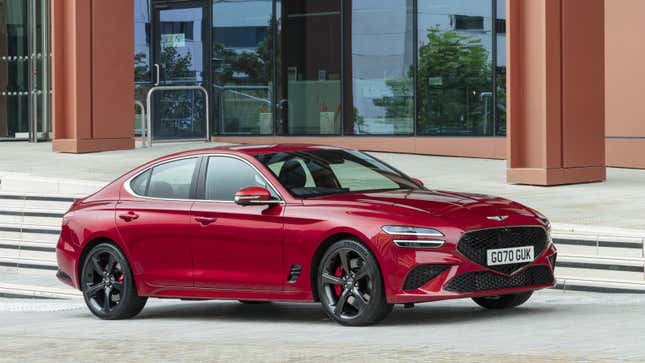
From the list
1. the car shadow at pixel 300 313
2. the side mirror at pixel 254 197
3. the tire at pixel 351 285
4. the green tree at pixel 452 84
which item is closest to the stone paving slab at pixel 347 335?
the car shadow at pixel 300 313

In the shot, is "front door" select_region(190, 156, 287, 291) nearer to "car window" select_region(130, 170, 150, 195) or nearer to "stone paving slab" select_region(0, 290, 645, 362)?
"stone paving slab" select_region(0, 290, 645, 362)

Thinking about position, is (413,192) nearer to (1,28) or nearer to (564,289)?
(564,289)

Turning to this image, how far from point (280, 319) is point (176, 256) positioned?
38.8 inches

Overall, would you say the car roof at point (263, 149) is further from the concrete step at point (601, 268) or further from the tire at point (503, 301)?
the concrete step at point (601, 268)

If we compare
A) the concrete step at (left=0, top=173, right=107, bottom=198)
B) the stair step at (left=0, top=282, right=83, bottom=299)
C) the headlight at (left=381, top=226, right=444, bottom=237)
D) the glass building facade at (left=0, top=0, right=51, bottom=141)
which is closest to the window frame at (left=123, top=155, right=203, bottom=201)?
the headlight at (left=381, top=226, right=444, bottom=237)

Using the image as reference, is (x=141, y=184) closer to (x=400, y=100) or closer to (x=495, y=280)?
(x=495, y=280)

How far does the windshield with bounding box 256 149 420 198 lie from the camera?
1029cm

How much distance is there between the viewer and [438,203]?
31.7ft

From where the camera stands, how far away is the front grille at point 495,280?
9297mm

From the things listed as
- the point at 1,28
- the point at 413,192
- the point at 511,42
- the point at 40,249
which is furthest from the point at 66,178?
the point at 1,28

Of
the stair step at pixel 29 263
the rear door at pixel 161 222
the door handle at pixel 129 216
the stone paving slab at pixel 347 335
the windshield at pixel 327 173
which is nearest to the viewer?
the stone paving slab at pixel 347 335

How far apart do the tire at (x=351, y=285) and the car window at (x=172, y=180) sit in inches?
68.4

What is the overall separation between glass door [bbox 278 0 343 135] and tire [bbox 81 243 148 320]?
14.8 metres

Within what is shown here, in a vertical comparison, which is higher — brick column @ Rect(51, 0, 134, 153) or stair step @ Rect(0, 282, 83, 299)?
brick column @ Rect(51, 0, 134, 153)
